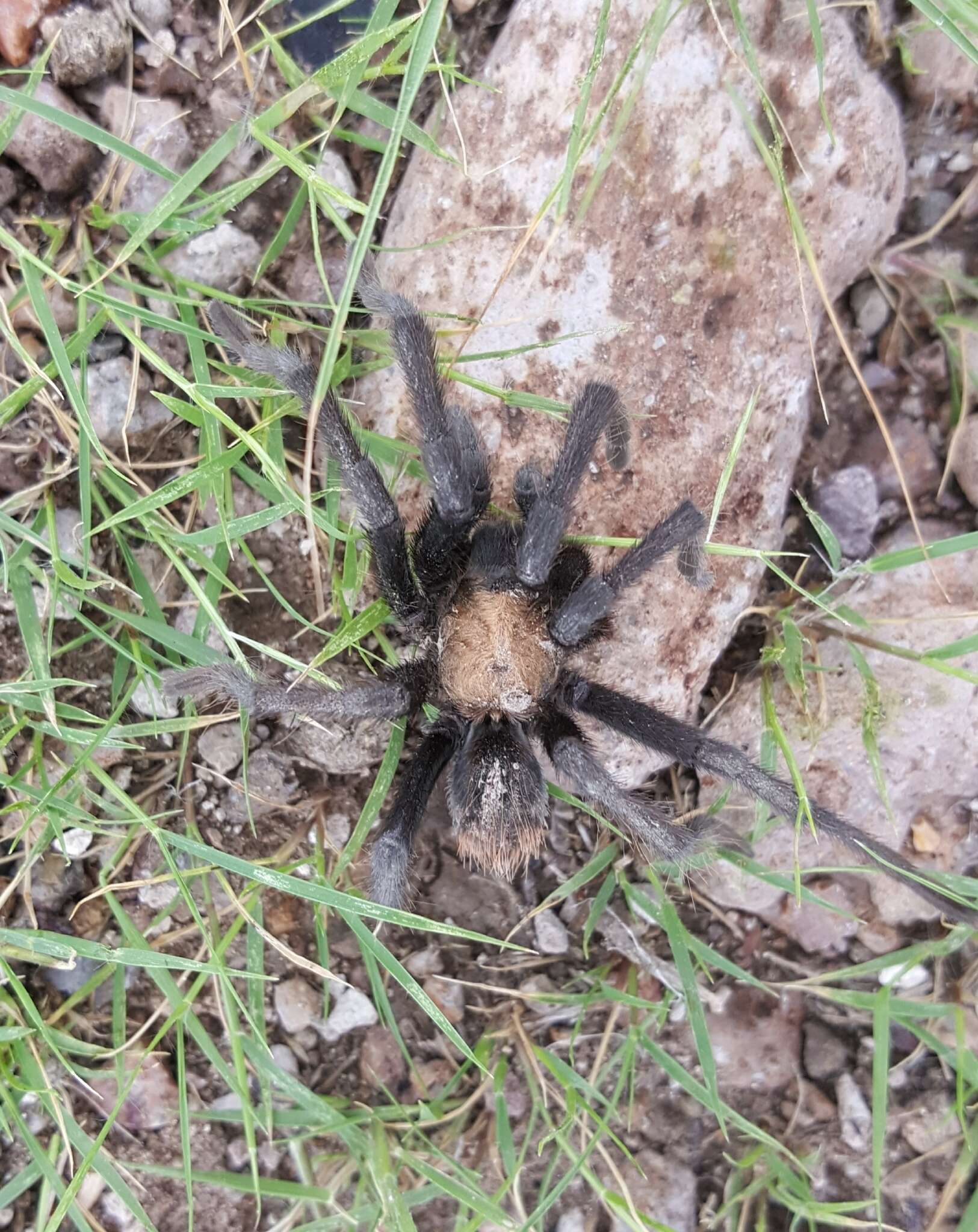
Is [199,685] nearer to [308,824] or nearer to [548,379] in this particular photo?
[308,824]

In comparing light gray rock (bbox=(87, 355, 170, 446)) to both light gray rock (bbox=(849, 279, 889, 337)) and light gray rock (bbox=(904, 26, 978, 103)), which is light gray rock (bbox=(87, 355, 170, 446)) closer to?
light gray rock (bbox=(849, 279, 889, 337))

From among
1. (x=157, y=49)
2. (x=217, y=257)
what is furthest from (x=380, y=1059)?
(x=157, y=49)

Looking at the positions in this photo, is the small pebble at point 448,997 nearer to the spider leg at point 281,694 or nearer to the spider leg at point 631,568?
the spider leg at point 281,694

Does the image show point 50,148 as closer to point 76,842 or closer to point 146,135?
point 146,135

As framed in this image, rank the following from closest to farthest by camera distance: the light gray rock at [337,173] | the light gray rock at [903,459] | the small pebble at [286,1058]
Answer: the light gray rock at [337,173]
the small pebble at [286,1058]
the light gray rock at [903,459]

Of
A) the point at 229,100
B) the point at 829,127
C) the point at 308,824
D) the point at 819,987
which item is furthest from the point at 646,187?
the point at 819,987

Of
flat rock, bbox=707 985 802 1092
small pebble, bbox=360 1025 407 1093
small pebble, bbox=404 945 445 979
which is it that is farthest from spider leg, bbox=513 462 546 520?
flat rock, bbox=707 985 802 1092

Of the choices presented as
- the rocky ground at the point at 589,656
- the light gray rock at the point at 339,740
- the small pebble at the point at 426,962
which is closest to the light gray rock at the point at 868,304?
the rocky ground at the point at 589,656
